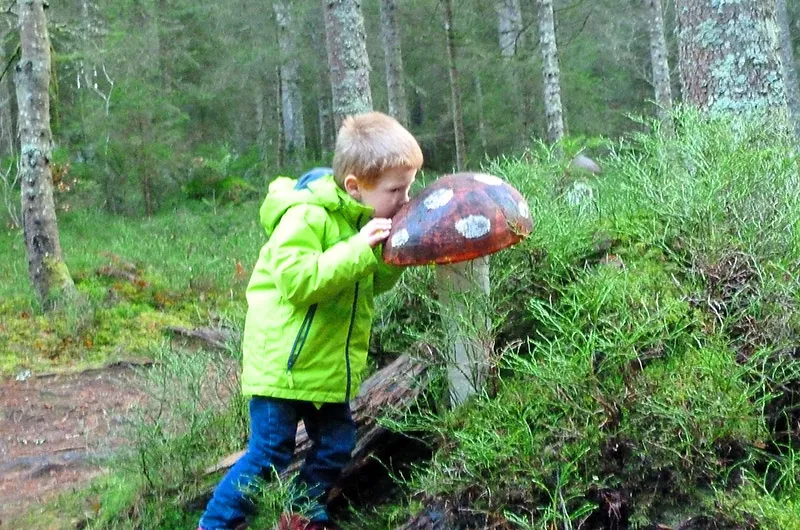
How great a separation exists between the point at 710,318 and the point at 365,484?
180 cm

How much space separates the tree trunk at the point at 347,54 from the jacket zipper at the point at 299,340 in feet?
18.0

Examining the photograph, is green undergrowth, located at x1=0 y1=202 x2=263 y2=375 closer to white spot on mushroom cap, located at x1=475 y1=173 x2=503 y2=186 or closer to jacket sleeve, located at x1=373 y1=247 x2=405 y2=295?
jacket sleeve, located at x1=373 y1=247 x2=405 y2=295

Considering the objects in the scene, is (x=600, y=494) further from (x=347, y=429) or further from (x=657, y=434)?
(x=347, y=429)

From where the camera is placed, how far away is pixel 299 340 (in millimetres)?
3234

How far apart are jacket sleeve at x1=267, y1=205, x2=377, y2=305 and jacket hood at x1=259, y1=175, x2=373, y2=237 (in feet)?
0.16

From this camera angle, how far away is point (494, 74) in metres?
19.6

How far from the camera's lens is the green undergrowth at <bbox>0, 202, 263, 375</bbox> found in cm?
898

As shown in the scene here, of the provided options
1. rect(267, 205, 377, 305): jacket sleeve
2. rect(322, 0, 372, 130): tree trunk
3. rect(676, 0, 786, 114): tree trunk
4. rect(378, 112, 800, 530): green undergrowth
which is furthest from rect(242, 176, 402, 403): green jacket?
rect(322, 0, 372, 130): tree trunk

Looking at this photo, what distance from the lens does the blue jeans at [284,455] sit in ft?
10.9

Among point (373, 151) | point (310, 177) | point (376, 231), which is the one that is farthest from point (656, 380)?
point (310, 177)

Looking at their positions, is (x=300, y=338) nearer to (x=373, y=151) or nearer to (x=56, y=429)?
(x=373, y=151)

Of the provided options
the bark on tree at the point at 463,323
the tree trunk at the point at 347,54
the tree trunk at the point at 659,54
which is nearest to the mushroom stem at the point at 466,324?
the bark on tree at the point at 463,323

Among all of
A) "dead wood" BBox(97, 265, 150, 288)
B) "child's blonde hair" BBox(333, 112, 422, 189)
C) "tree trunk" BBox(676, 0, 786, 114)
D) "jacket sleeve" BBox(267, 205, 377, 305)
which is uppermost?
"tree trunk" BBox(676, 0, 786, 114)

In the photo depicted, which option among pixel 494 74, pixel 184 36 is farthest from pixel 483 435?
pixel 184 36
